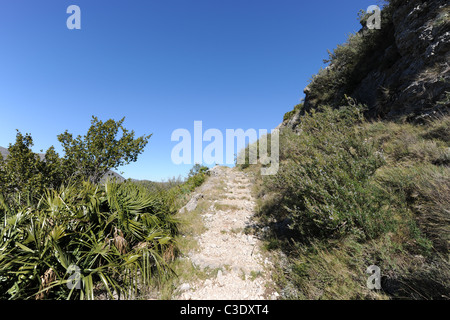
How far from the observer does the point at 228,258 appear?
439 cm

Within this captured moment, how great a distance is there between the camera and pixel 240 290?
3406 millimetres

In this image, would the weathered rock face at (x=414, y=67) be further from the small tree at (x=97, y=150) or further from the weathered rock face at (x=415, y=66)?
the small tree at (x=97, y=150)

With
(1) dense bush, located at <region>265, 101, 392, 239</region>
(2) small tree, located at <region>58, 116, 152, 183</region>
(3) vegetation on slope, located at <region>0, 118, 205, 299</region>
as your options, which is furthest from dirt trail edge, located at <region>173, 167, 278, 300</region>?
(2) small tree, located at <region>58, 116, 152, 183</region>

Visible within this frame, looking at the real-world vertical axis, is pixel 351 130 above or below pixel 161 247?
above

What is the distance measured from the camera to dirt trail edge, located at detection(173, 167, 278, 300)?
11.1ft

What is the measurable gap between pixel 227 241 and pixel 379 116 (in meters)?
8.30

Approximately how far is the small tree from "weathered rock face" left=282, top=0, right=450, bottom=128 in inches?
528

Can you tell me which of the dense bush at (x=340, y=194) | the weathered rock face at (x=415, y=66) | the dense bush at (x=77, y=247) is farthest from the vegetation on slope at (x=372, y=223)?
the dense bush at (x=77, y=247)

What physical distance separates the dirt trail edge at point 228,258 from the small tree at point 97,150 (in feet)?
19.4

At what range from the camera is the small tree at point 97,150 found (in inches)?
360

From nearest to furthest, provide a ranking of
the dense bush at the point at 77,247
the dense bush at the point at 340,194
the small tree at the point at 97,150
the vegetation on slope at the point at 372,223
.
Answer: the vegetation on slope at the point at 372,223
the dense bush at the point at 77,247
the dense bush at the point at 340,194
the small tree at the point at 97,150

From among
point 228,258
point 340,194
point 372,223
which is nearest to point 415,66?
point 340,194

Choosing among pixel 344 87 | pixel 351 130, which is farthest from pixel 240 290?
pixel 344 87
